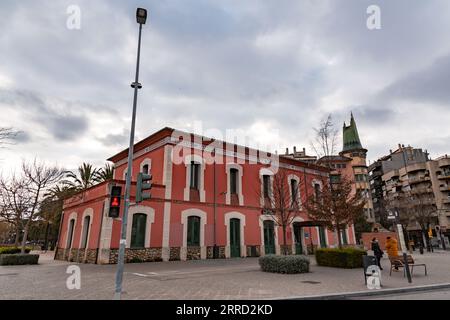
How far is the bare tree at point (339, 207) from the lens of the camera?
52.3 ft

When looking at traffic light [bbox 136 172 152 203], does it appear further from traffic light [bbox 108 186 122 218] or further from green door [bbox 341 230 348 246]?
green door [bbox 341 230 348 246]

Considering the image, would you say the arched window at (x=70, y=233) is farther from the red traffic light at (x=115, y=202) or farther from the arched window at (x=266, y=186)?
the red traffic light at (x=115, y=202)

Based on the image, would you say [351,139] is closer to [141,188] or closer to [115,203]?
[141,188]

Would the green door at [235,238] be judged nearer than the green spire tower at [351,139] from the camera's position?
Yes

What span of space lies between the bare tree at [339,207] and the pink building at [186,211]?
3.62 meters

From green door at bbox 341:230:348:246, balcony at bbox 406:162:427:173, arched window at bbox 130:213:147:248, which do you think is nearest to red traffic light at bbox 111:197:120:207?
arched window at bbox 130:213:147:248

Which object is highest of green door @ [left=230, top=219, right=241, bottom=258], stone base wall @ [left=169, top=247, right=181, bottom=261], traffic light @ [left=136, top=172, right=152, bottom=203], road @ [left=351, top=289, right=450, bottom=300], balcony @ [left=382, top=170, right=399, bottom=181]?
balcony @ [left=382, top=170, right=399, bottom=181]

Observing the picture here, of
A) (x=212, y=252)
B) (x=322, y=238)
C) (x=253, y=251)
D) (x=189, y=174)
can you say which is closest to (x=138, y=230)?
(x=189, y=174)

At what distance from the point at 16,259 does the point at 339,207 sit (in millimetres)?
19554

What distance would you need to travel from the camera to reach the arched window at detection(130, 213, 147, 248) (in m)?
17.7

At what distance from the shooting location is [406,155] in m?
64.2

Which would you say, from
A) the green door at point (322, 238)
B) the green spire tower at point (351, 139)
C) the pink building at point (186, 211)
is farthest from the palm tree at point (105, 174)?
the green spire tower at point (351, 139)

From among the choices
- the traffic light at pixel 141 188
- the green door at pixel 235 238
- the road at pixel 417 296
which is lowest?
the road at pixel 417 296
